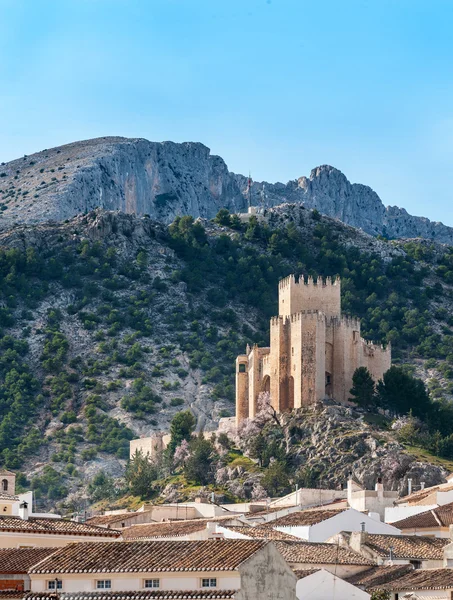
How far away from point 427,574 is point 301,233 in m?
142

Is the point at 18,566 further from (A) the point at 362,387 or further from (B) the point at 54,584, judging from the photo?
(A) the point at 362,387

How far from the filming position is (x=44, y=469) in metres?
144

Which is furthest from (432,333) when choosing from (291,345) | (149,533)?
(149,533)

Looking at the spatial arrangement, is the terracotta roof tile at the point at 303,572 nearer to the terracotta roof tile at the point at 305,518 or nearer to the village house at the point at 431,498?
the terracotta roof tile at the point at 305,518

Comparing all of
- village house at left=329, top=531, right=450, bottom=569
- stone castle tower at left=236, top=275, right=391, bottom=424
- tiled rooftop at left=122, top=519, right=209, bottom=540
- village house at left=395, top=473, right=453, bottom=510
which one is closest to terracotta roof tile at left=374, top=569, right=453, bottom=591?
village house at left=329, top=531, right=450, bottom=569

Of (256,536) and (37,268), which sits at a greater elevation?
(37,268)

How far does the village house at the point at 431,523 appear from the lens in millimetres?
72938

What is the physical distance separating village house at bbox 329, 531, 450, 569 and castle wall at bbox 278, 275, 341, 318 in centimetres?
6458

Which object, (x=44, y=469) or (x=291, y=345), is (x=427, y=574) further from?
(x=44, y=469)

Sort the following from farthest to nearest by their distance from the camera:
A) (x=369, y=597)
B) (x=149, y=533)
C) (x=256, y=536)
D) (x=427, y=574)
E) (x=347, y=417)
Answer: (x=347, y=417) → (x=149, y=533) → (x=256, y=536) → (x=427, y=574) → (x=369, y=597)

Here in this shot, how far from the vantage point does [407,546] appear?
6488cm

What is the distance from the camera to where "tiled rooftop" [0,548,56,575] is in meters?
44.6

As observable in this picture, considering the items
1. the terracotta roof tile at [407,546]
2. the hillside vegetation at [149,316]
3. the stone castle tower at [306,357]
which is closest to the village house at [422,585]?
the terracotta roof tile at [407,546]

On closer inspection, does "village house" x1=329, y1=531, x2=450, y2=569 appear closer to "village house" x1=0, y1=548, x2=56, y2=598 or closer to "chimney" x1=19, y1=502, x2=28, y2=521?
"chimney" x1=19, y1=502, x2=28, y2=521
